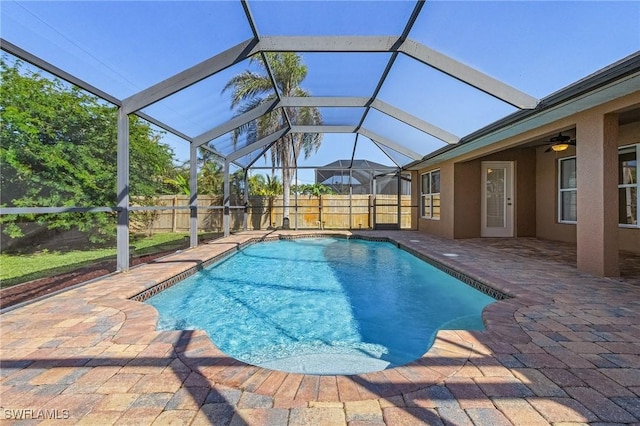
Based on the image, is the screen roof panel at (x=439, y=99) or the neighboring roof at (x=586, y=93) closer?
the neighboring roof at (x=586, y=93)

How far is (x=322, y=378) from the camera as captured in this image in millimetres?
1956

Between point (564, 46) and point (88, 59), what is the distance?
6471 mm

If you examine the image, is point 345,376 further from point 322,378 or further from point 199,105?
point 199,105

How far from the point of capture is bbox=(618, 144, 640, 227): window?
602 centimetres

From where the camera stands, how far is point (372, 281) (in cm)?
576

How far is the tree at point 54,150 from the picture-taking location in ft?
20.9

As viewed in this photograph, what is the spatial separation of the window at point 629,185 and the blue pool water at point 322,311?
13.9ft

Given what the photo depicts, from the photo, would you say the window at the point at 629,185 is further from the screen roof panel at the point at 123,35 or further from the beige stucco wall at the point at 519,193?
the screen roof panel at the point at 123,35

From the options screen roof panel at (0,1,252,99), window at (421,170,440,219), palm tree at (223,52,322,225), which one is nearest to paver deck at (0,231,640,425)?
screen roof panel at (0,1,252,99)

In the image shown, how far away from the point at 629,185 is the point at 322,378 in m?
7.69

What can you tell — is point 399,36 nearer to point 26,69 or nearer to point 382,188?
point 26,69

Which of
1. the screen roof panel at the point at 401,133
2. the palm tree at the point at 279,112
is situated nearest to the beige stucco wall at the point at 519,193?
the screen roof panel at the point at 401,133

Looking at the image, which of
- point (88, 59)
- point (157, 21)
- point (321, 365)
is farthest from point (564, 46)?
point (88, 59)

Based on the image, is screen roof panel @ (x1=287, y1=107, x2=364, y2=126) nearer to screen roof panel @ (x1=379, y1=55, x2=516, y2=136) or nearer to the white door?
screen roof panel @ (x1=379, y1=55, x2=516, y2=136)
